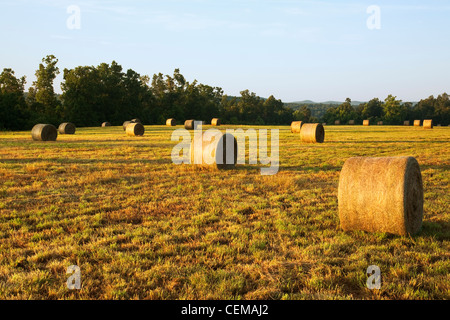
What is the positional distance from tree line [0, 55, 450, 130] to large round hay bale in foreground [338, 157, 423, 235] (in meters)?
52.9

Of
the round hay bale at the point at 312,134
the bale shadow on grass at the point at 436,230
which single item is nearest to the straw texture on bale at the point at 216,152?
the bale shadow on grass at the point at 436,230

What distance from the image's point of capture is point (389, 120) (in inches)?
4003

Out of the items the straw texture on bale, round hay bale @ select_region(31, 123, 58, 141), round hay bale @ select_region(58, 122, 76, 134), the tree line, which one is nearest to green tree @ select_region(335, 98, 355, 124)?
the tree line

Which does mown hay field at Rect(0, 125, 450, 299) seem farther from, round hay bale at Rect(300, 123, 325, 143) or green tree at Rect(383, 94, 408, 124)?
green tree at Rect(383, 94, 408, 124)

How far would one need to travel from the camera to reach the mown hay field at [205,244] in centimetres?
442

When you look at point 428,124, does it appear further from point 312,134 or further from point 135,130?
point 135,130

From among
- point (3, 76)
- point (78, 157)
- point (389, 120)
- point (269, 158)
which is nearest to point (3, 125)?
point (3, 76)

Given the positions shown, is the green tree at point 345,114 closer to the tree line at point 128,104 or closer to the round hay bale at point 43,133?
the tree line at point 128,104

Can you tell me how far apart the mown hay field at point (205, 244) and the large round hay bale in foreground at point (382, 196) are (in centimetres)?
21

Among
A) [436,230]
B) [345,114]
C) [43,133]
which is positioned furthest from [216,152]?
[345,114]
